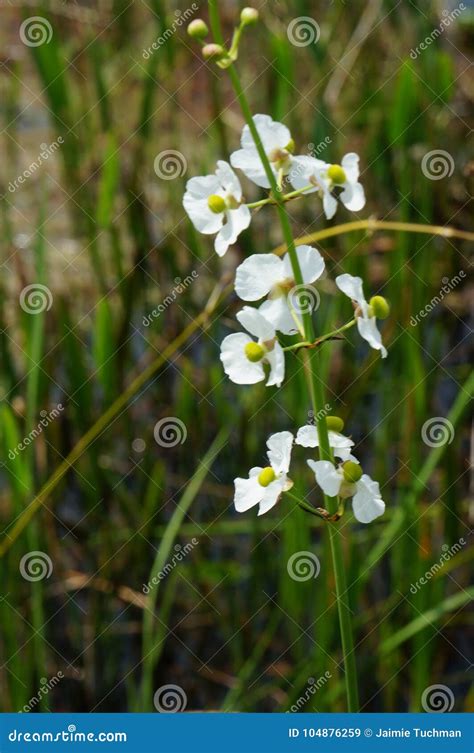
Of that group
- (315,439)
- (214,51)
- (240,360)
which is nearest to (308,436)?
(315,439)

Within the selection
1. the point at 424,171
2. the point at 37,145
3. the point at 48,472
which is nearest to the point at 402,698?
the point at 48,472

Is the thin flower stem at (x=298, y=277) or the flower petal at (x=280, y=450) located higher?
the thin flower stem at (x=298, y=277)

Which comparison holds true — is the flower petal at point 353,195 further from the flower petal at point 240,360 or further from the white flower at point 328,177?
the flower petal at point 240,360

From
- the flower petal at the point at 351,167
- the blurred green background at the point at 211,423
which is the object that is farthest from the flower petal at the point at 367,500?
the blurred green background at the point at 211,423

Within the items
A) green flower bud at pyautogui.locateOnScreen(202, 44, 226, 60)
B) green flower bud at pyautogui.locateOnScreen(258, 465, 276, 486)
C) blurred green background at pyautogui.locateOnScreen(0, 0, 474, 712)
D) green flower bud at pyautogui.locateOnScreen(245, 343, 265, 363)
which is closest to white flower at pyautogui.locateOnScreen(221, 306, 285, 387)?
green flower bud at pyautogui.locateOnScreen(245, 343, 265, 363)

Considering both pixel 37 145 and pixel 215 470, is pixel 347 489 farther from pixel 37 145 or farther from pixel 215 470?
pixel 37 145

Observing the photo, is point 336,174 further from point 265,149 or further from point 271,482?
point 271,482
